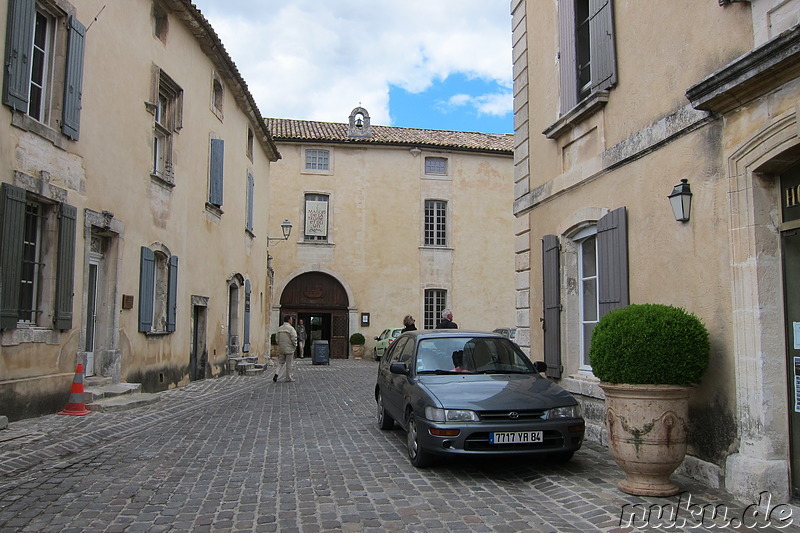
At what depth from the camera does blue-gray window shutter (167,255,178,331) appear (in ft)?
43.5

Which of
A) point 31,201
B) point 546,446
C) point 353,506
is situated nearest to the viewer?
point 353,506

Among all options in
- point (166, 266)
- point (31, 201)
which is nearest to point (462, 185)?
point (166, 266)

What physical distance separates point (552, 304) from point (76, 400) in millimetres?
7072

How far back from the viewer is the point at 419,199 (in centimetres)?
2941

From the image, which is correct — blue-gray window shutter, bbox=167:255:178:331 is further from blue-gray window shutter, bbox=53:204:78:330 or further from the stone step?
blue-gray window shutter, bbox=53:204:78:330

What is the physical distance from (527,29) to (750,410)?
24.6ft

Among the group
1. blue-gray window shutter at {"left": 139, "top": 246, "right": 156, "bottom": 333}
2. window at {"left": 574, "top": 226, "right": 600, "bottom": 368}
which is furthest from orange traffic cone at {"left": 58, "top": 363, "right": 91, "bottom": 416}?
window at {"left": 574, "top": 226, "right": 600, "bottom": 368}

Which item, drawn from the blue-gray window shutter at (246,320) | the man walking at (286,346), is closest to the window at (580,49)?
the man walking at (286,346)

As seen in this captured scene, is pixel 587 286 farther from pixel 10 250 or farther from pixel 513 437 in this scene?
pixel 10 250

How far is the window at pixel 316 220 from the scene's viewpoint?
93.8 ft

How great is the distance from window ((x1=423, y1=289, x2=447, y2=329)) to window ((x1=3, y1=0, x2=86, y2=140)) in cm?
2068

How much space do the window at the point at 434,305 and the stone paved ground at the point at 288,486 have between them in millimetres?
20030

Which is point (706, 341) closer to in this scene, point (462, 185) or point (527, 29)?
point (527, 29)

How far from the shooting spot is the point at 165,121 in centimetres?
1376
